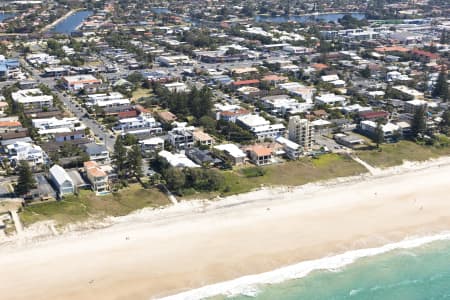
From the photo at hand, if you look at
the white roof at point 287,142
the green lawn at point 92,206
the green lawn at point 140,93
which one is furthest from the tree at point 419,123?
the green lawn at point 140,93

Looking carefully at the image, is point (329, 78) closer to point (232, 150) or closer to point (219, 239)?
point (232, 150)

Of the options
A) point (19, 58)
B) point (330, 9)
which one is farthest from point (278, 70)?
point (330, 9)

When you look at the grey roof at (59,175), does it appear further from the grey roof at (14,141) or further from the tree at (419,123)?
the tree at (419,123)

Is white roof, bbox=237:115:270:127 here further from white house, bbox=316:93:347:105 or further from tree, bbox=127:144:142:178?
tree, bbox=127:144:142:178

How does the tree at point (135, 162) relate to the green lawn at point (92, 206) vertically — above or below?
above

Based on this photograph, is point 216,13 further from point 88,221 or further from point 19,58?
point 88,221

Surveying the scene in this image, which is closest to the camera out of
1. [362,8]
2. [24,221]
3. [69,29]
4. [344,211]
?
[24,221]
